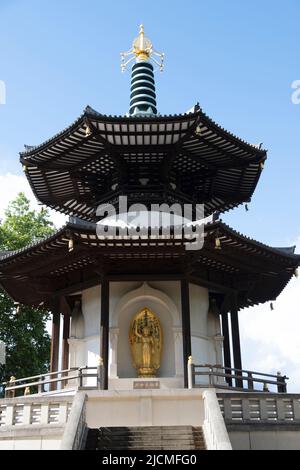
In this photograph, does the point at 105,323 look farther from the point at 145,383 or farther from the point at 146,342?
the point at 145,383

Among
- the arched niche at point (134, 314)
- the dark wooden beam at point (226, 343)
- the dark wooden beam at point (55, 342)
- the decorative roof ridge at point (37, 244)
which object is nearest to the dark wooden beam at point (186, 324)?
the arched niche at point (134, 314)

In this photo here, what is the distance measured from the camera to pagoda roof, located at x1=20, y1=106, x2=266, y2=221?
1602 centimetres

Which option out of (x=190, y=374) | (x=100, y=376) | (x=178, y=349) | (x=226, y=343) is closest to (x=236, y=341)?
(x=226, y=343)

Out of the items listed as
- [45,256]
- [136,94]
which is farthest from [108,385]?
[136,94]

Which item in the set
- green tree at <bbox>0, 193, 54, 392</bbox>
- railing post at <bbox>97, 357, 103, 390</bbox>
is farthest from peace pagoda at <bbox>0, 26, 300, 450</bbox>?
green tree at <bbox>0, 193, 54, 392</bbox>

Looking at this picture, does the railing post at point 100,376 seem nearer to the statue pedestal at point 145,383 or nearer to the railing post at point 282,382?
the statue pedestal at point 145,383

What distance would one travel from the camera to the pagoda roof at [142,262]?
15.0 metres

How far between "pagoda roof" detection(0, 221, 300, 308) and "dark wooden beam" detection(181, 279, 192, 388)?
16.6 inches

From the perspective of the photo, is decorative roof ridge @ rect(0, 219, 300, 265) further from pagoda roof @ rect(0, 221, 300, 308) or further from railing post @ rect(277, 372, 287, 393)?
railing post @ rect(277, 372, 287, 393)

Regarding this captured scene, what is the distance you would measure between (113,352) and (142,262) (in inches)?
103
